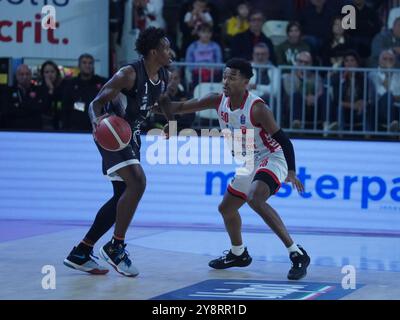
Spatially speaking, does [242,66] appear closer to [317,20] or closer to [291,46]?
→ [291,46]

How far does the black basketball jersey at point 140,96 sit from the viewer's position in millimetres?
7880

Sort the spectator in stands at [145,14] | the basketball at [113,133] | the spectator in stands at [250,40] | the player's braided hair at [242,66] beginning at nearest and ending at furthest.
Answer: the basketball at [113,133]
the player's braided hair at [242,66]
the spectator in stands at [250,40]
the spectator in stands at [145,14]

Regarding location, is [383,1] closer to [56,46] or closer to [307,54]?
[307,54]

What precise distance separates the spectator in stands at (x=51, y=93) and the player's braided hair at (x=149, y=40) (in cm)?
446

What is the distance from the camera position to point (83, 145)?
11.7 m

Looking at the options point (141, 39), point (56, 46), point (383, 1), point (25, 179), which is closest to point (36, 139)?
point (25, 179)

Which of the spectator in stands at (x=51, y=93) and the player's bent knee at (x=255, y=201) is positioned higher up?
the spectator in stands at (x=51, y=93)

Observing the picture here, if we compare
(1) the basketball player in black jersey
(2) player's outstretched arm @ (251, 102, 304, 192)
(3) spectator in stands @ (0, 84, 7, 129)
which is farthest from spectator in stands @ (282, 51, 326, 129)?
(1) the basketball player in black jersey

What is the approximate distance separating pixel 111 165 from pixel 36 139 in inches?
164

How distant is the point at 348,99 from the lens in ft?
39.8

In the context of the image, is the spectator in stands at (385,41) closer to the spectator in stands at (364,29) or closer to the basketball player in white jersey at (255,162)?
the spectator in stands at (364,29)

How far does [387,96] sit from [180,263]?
453 cm

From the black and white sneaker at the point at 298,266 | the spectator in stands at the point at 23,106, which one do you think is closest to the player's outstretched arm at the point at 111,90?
the black and white sneaker at the point at 298,266

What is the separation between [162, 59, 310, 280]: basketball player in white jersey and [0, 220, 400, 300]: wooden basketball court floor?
173 mm
